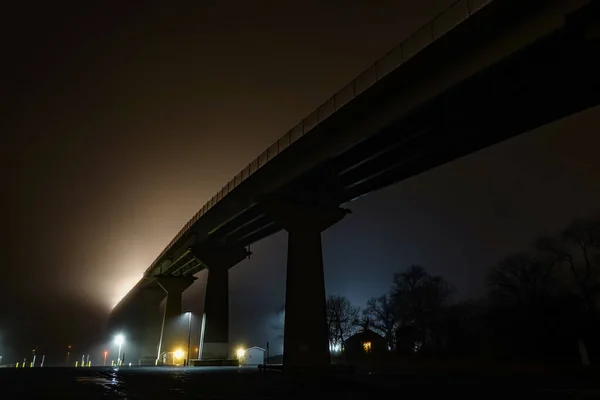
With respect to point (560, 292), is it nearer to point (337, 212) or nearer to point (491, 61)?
point (337, 212)

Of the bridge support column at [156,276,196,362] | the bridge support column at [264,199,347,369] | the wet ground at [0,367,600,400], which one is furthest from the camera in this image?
the bridge support column at [156,276,196,362]

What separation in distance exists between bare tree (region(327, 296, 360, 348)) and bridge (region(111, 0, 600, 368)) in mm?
45898

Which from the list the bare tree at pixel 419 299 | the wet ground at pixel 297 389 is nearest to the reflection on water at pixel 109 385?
the wet ground at pixel 297 389

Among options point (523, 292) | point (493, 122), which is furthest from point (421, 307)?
point (493, 122)

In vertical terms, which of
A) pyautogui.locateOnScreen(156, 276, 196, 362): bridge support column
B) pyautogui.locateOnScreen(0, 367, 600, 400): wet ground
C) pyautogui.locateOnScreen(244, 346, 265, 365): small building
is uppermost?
pyautogui.locateOnScreen(156, 276, 196, 362): bridge support column

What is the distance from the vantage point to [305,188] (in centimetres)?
3528

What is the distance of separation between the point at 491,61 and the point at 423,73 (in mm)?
3770

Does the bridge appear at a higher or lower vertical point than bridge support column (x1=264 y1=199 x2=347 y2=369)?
higher

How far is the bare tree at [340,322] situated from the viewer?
83.9 metres

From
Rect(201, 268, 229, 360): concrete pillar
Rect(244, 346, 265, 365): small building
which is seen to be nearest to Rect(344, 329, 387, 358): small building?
Rect(244, 346, 265, 365): small building

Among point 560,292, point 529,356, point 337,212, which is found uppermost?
point 337,212

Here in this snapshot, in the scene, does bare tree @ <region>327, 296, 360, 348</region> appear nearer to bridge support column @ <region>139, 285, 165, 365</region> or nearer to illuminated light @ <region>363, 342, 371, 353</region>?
illuminated light @ <region>363, 342, 371, 353</region>

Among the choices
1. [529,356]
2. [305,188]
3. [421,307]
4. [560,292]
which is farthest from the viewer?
[421,307]

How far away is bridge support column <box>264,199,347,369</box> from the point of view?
30688 millimetres
